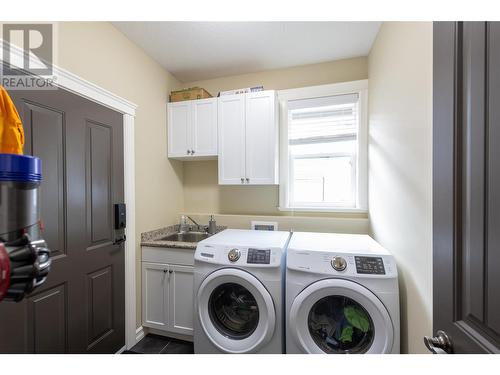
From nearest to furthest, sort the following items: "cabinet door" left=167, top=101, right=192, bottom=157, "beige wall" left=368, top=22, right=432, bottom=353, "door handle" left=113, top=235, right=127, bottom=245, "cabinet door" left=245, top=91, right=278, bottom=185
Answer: "beige wall" left=368, top=22, right=432, bottom=353 → "door handle" left=113, top=235, right=127, bottom=245 → "cabinet door" left=245, top=91, right=278, bottom=185 → "cabinet door" left=167, top=101, right=192, bottom=157

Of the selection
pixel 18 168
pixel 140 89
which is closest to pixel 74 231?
pixel 18 168

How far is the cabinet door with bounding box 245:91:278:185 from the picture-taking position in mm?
2096

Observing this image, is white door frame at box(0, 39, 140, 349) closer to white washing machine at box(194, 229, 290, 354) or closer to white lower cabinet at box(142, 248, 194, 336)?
white lower cabinet at box(142, 248, 194, 336)

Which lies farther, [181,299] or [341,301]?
[181,299]

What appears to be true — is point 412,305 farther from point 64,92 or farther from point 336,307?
point 64,92

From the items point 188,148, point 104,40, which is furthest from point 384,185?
point 104,40

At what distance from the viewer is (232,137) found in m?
2.19

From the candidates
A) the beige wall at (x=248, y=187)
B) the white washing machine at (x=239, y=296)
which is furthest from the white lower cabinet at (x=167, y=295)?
the beige wall at (x=248, y=187)

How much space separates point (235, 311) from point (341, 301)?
765mm

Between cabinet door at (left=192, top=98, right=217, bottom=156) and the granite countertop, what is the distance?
0.88 metres

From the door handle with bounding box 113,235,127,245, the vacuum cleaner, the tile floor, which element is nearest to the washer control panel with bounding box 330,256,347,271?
the vacuum cleaner
